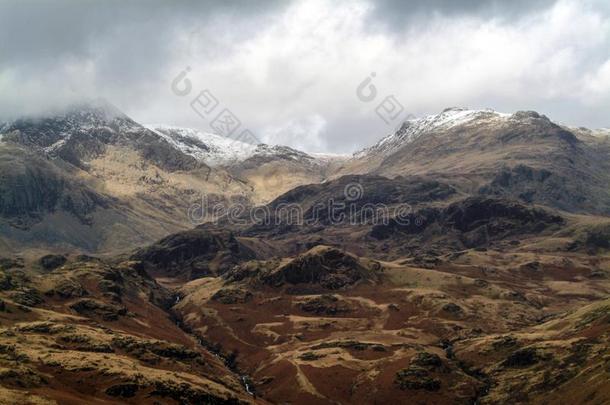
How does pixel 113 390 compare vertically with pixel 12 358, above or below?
below

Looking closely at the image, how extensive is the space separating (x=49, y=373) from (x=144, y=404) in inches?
1309

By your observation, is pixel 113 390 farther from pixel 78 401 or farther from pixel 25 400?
pixel 25 400

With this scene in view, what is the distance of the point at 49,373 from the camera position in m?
196

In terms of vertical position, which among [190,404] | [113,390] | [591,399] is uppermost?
[113,390]

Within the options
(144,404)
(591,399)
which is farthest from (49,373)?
(591,399)

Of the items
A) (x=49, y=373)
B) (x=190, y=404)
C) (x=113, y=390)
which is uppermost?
(x=49, y=373)

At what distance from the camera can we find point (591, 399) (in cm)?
19638

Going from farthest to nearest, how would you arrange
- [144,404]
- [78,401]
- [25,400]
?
[144,404] < [78,401] < [25,400]

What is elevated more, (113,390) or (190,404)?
(113,390)

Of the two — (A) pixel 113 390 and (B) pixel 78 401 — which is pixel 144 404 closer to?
(A) pixel 113 390

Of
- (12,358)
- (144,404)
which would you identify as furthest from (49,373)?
(144,404)

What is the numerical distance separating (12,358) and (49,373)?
505 inches

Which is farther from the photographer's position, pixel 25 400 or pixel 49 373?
pixel 49 373

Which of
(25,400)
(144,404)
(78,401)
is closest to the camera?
(25,400)
